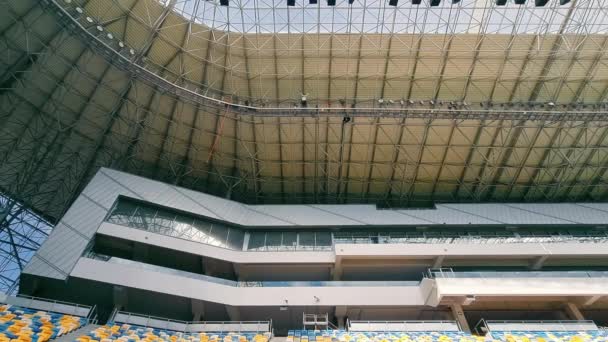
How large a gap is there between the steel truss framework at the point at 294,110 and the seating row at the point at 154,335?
512 inches

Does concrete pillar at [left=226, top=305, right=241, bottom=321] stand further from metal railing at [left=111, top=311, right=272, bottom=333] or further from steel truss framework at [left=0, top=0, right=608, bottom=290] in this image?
steel truss framework at [left=0, top=0, right=608, bottom=290]

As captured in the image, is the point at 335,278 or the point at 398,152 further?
the point at 398,152

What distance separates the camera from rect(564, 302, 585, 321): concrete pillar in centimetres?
2245

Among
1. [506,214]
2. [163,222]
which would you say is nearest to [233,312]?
[163,222]

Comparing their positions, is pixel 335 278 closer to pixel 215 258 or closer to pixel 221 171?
pixel 215 258

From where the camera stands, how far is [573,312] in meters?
22.7

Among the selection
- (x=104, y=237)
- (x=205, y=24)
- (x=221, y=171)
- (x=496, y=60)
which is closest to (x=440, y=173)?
(x=496, y=60)

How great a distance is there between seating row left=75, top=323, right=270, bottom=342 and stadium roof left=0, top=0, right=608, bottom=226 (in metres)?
13.2

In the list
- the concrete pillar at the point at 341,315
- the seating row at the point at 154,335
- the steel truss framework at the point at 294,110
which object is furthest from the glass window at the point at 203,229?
the concrete pillar at the point at 341,315

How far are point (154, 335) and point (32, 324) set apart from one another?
5.03 meters

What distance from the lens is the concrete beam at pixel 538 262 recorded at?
25.7 meters

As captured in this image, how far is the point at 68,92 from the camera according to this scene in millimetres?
25938

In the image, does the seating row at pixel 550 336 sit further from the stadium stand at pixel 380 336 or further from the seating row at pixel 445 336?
the stadium stand at pixel 380 336

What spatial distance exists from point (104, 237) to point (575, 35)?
3103 centimetres
